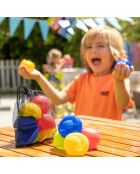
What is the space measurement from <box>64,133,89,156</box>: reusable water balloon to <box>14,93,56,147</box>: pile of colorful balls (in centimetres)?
17

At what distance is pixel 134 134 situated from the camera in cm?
202

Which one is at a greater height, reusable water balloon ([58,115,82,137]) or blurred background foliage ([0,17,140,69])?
blurred background foliage ([0,17,140,69])

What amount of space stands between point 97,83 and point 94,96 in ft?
0.34

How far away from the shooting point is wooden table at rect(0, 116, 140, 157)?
163 cm

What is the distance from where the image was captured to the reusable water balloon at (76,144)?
1598mm

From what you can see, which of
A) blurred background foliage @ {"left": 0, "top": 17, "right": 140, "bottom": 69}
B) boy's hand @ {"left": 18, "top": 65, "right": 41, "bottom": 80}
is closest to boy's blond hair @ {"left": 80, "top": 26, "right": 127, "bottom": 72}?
boy's hand @ {"left": 18, "top": 65, "right": 41, "bottom": 80}

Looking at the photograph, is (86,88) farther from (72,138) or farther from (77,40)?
(77,40)

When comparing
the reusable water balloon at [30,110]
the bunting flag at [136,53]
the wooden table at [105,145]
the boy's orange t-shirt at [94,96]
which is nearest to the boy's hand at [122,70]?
the wooden table at [105,145]

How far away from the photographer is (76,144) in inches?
63.0

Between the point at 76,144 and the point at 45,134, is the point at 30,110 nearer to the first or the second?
the point at 45,134

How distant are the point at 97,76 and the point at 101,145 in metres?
1.44

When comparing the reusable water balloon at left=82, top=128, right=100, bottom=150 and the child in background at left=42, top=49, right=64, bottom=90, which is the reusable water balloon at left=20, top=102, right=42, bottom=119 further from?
the child in background at left=42, top=49, right=64, bottom=90

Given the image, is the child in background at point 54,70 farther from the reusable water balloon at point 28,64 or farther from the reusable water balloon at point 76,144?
the reusable water balloon at point 76,144
